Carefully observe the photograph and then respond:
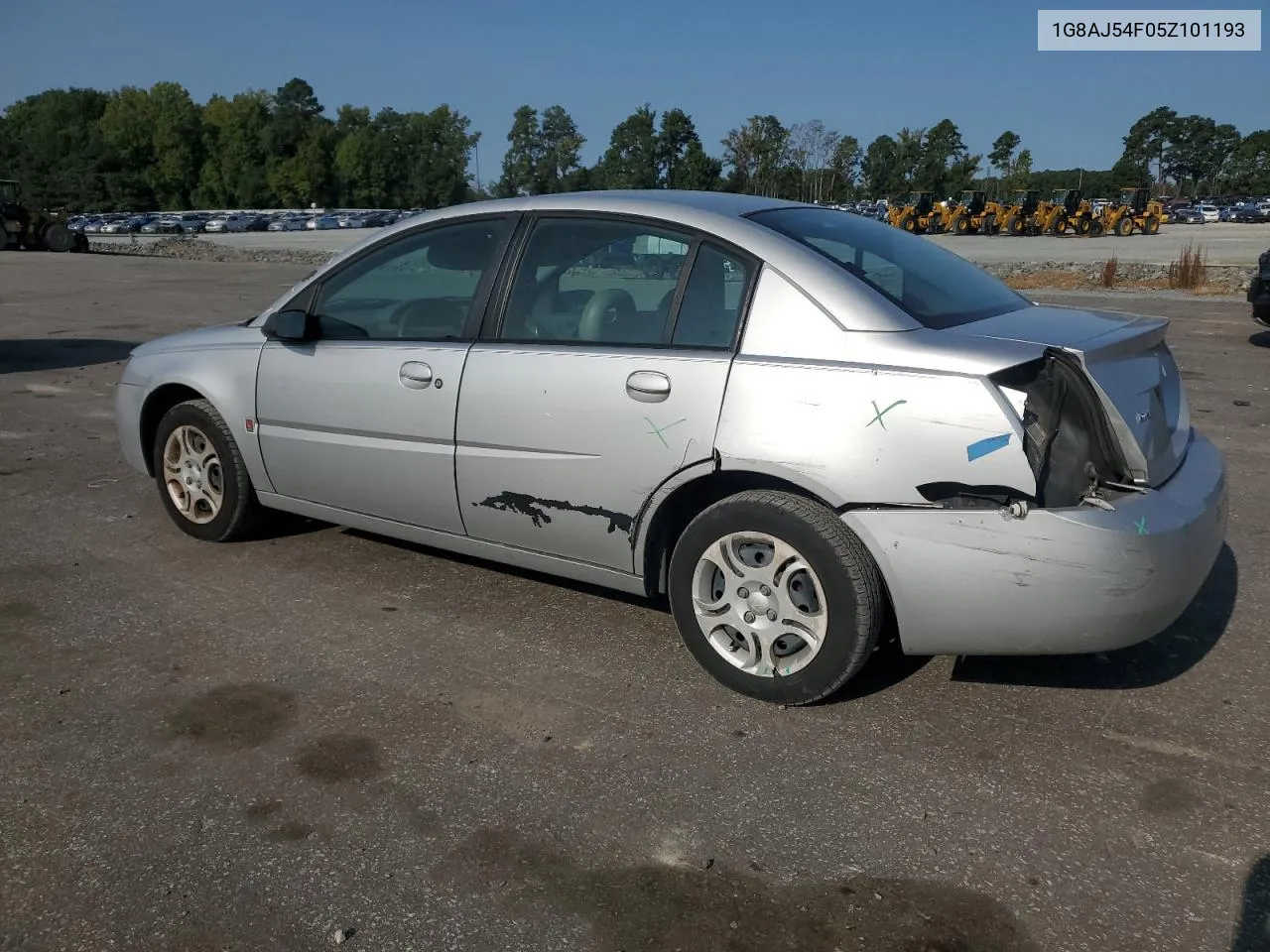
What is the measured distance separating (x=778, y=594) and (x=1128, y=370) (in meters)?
1.31

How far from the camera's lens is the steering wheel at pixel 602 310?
146 inches

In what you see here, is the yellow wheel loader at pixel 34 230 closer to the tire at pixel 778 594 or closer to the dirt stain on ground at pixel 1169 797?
the tire at pixel 778 594

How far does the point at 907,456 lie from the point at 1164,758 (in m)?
1.18

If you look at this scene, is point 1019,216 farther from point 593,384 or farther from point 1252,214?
point 593,384

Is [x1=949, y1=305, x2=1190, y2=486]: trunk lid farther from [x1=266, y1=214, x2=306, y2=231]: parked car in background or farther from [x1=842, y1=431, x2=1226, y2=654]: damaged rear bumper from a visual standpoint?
[x1=266, y1=214, x2=306, y2=231]: parked car in background

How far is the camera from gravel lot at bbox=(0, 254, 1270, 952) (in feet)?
7.91

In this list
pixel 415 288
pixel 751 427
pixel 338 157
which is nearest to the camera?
pixel 751 427

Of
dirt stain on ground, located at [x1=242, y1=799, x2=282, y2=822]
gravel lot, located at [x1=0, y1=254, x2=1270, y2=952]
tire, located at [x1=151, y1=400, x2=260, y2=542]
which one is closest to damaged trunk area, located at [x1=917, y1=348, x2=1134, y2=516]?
gravel lot, located at [x1=0, y1=254, x2=1270, y2=952]

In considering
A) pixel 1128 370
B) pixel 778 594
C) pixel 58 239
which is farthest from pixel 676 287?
pixel 58 239

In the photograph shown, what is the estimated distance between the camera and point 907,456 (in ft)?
9.92

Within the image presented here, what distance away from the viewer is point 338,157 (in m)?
118

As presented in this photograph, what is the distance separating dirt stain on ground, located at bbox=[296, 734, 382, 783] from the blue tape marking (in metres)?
1.94

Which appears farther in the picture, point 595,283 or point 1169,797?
point 595,283

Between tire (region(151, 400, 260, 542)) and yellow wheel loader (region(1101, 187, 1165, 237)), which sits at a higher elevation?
yellow wheel loader (region(1101, 187, 1165, 237))
